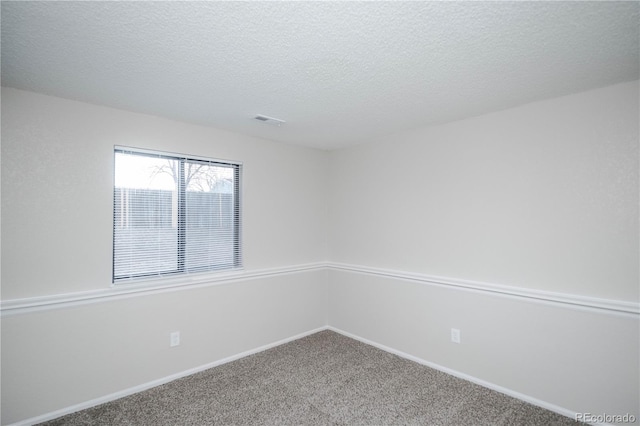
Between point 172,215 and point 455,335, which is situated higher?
Result: point 172,215

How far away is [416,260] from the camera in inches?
139

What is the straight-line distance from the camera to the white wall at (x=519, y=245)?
2318mm

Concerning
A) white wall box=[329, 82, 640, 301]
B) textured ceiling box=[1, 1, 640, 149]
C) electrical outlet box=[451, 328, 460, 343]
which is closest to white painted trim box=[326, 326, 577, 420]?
electrical outlet box=[451, 328, 460, 343]

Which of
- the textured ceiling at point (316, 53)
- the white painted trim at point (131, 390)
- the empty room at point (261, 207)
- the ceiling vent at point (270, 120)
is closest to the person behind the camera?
the textured ceiling at point (316, 53)

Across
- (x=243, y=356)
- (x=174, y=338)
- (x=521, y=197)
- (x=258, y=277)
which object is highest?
(x=521, y=197)

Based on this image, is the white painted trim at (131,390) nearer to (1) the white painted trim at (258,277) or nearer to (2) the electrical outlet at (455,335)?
(1) the white painted trim at (258,277)

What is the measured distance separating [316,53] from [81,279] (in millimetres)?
2547

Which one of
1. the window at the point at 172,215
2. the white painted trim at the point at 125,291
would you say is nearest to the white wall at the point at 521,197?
the white painted trim at the point at 125,291

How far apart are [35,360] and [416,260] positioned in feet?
11.2

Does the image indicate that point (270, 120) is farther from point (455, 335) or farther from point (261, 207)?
point (455, 335)

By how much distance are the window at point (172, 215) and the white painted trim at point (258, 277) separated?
0.12 m

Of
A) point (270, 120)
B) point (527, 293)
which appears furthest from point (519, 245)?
point (270, 120)

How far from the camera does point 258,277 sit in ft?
12.4

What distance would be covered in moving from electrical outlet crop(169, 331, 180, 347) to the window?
0.57m
